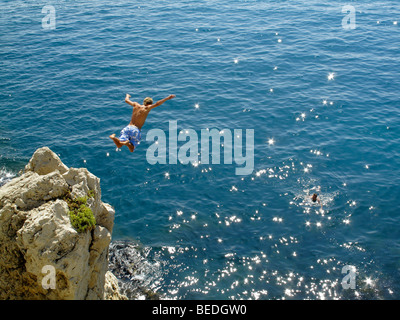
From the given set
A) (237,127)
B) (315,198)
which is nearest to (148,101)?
(315,198)

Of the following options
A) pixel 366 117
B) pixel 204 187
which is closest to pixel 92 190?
pixel 204 187

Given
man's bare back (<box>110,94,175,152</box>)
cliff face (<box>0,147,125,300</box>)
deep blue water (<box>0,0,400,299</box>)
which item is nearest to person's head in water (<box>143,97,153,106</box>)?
man's bare back (<box>110,94,175,152</box>)

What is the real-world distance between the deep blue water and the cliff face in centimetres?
928

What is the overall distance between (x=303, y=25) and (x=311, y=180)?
111 feet

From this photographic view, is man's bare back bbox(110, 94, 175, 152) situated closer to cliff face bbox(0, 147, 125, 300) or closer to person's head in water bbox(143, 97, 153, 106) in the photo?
person's head in water bbox(143, 97, 153, 106)

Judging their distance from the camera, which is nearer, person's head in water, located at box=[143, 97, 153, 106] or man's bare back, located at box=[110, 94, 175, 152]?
man's bare back, located at box=[110, 94, 175, 152]

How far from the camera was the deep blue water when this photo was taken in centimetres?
2453

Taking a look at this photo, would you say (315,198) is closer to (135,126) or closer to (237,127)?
(237,127)

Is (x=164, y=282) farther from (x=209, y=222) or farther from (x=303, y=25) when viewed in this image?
(x=303, y=25)

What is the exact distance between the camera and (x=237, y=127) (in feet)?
117

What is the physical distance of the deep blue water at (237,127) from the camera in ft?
80.5

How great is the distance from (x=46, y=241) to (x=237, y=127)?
975 inches

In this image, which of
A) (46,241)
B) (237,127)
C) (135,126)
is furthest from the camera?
A: (237,127)

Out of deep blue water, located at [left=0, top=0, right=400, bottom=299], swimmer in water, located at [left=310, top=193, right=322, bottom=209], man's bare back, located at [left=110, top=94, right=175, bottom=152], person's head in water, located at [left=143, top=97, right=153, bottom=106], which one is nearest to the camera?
man's bare back, located at [left=110, top=94, right=175, bottom=152]
